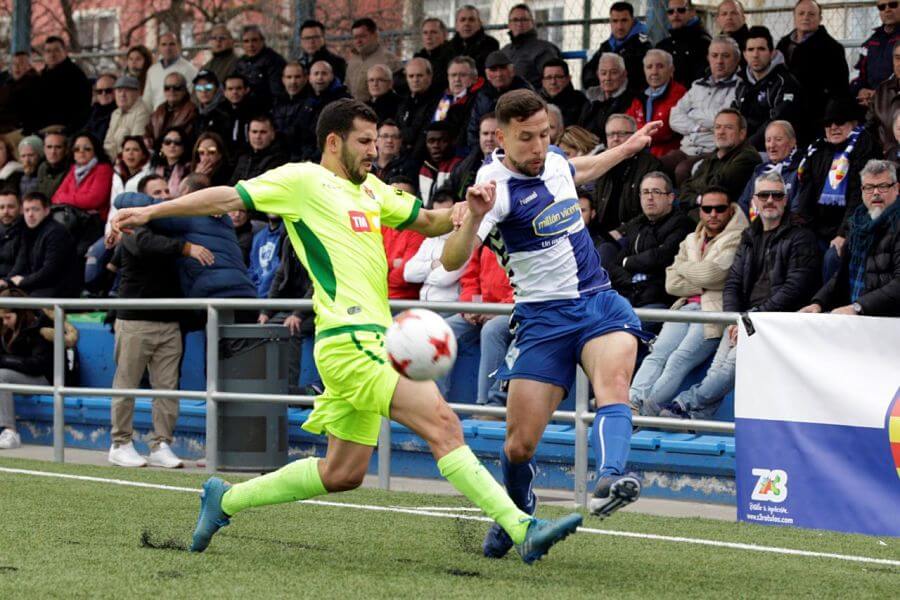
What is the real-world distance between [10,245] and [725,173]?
712 centimetres

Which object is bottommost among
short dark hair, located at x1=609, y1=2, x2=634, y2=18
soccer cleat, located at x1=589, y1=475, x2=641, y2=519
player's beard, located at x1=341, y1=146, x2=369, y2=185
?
soccer cleat, located at x1=589, y1=475, x2=641, y2=519

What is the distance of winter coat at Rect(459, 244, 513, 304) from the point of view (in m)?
11.6

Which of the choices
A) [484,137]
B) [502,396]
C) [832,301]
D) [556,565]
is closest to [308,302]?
[502,396]

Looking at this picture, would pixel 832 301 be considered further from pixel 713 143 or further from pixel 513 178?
pixel 513 178

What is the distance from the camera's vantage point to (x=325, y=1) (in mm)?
22672

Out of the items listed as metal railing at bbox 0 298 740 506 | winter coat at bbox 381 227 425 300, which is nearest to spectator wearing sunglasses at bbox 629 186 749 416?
metal railing at bbox 0 298 740 506

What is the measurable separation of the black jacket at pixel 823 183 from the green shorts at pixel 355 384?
542cm

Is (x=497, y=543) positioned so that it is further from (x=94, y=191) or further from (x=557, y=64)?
(x=94, y=191)

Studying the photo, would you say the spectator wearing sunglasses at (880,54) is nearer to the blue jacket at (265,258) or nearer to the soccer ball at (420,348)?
the blue jacket at (265,258)

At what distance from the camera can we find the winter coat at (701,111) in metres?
12.9

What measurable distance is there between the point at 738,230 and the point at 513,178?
462cm

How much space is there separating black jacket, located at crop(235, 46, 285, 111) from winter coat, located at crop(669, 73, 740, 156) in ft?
16.6

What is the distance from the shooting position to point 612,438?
646cm

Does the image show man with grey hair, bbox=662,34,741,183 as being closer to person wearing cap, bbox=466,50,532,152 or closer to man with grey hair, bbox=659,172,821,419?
person wearing cap, bbox=466,50,532,152
